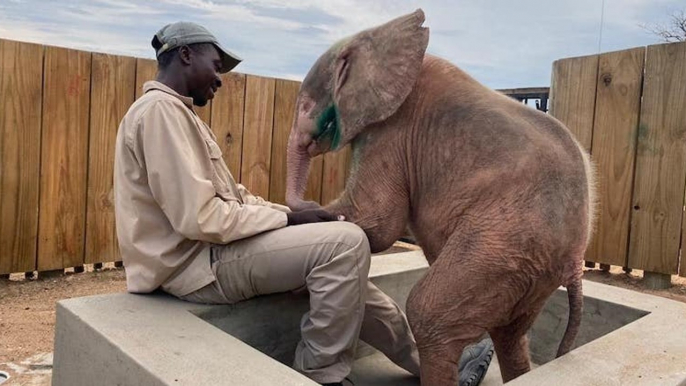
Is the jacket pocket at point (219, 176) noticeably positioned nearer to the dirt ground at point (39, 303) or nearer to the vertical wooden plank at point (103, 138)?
the dirt ground at point (39, 303)

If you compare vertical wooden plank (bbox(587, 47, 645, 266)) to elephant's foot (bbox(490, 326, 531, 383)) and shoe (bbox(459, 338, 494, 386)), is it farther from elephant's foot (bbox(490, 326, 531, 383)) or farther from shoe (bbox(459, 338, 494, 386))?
elephant's foot (bbox(490, 326, 531, 383))

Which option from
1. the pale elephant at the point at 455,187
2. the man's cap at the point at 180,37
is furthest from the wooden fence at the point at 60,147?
the pale elephant at the point at 455,187

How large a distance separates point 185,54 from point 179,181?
613 millimetres

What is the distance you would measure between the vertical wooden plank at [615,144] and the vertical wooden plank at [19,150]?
4686 mm

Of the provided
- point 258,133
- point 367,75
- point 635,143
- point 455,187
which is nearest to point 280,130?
point 258,133

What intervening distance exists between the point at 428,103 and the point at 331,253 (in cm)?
72

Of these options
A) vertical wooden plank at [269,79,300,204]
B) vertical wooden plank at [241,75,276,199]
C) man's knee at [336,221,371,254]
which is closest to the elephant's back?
man's knee at [336,221,371,254]

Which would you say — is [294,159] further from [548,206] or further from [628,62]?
[628,62]

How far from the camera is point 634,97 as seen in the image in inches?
192

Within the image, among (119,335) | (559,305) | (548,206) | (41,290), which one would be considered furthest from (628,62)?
(41,290)

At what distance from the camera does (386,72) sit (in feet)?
7.45

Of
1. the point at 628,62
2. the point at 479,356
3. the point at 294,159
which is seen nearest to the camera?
the point at 294,159

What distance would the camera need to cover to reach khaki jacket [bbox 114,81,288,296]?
2.11m

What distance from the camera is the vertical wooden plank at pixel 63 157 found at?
464 cm
